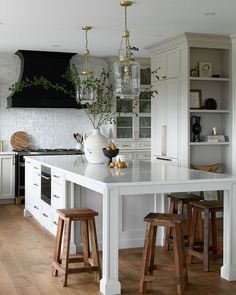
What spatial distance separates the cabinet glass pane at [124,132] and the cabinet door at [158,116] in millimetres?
1154

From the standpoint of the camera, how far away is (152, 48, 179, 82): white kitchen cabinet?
7406 millimetres

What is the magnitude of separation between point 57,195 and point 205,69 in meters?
3.24

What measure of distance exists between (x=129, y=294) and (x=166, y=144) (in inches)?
165


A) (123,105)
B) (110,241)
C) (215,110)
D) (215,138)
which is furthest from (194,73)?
(110,241)

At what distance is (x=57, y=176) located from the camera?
5371mm

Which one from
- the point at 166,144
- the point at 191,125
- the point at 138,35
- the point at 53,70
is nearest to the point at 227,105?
the point at 191,125

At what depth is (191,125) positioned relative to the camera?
743cm

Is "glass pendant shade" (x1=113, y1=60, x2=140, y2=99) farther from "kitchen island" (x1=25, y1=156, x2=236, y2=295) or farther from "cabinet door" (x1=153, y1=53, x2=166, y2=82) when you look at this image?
"cabinet door" (x1=153, y1=53, x2=166, y2=82)

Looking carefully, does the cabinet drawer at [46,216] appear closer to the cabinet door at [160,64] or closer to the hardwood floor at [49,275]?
the hardwood floor at [49,275]

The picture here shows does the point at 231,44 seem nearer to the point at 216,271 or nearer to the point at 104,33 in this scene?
the point at 104,33

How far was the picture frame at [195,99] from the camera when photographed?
7383 millimetres

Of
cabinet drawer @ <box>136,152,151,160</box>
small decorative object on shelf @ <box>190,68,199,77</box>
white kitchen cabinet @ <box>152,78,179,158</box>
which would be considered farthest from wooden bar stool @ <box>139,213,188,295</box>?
cabinet drawer @ <box>136,152,151,160</box>

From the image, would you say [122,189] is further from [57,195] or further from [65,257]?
[57,195]

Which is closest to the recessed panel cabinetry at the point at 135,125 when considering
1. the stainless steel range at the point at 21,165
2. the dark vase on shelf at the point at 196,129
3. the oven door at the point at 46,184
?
the stainless steel range at the point at 21,165
